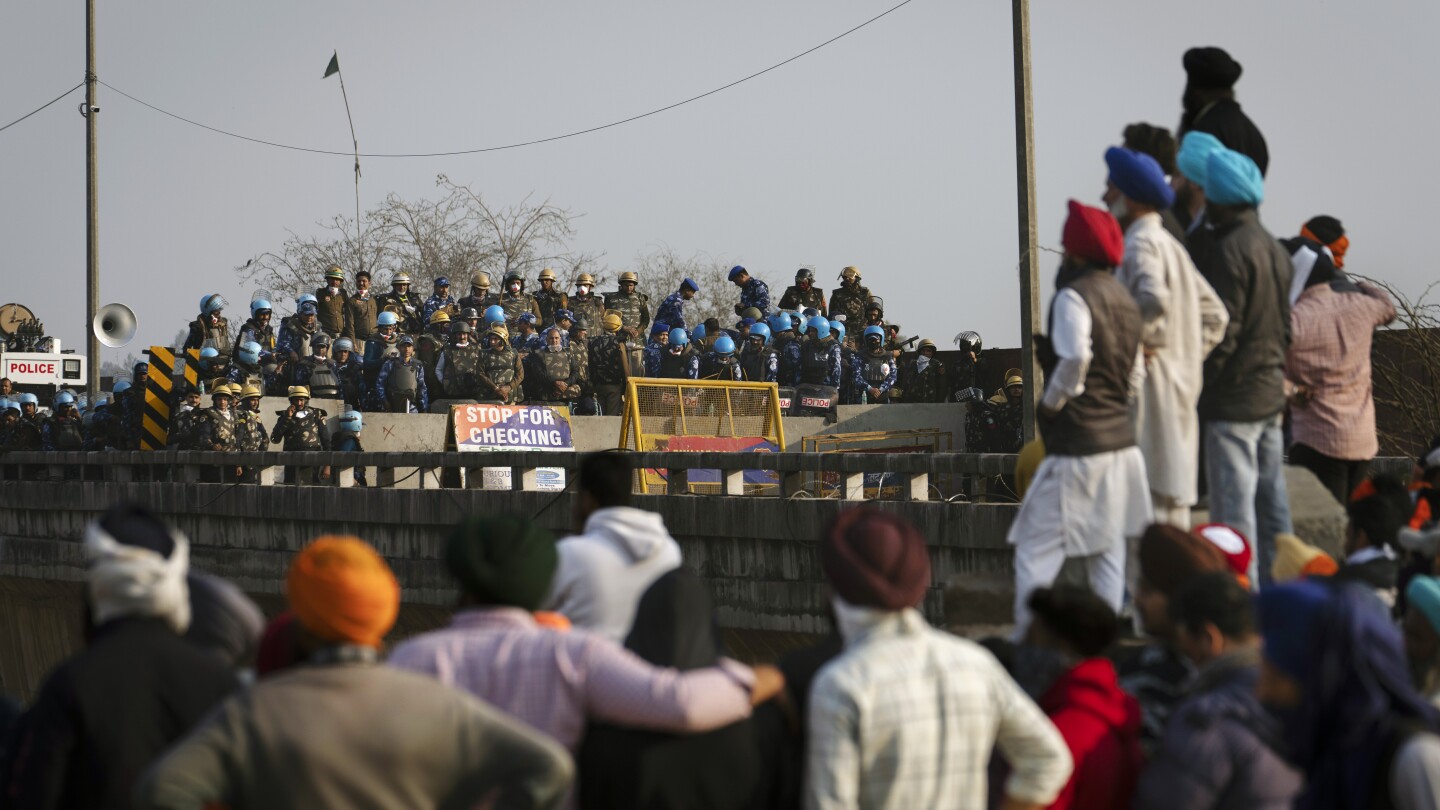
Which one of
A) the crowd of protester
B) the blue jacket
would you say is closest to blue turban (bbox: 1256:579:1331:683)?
the crowd of protester

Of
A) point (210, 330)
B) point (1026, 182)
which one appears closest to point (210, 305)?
point (210, 330)

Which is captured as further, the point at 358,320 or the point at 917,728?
the point at 358,320

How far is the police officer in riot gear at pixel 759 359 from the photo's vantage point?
2614 cm

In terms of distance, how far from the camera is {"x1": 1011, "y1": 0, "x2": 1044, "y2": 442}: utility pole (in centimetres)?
1895

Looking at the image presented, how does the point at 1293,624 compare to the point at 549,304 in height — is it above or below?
below

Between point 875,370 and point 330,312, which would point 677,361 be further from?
point 330,312

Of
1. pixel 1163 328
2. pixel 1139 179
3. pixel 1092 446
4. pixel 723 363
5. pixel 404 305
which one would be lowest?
pixel 1092 446

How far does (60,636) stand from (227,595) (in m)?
21.1

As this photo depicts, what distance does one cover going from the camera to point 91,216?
1419 inches

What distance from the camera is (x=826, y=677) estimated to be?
4.59 meters

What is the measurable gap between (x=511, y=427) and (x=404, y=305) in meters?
5.75

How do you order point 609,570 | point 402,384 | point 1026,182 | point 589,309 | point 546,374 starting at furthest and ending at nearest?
point 589,309, point 546,374, point 402,384, point 1026,182, point 609,570

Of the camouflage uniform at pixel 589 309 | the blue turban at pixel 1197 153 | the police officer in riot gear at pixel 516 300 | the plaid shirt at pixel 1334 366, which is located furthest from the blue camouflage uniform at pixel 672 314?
the blue turban at pixel 1197 153

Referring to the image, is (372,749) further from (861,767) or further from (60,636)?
(60,636)
